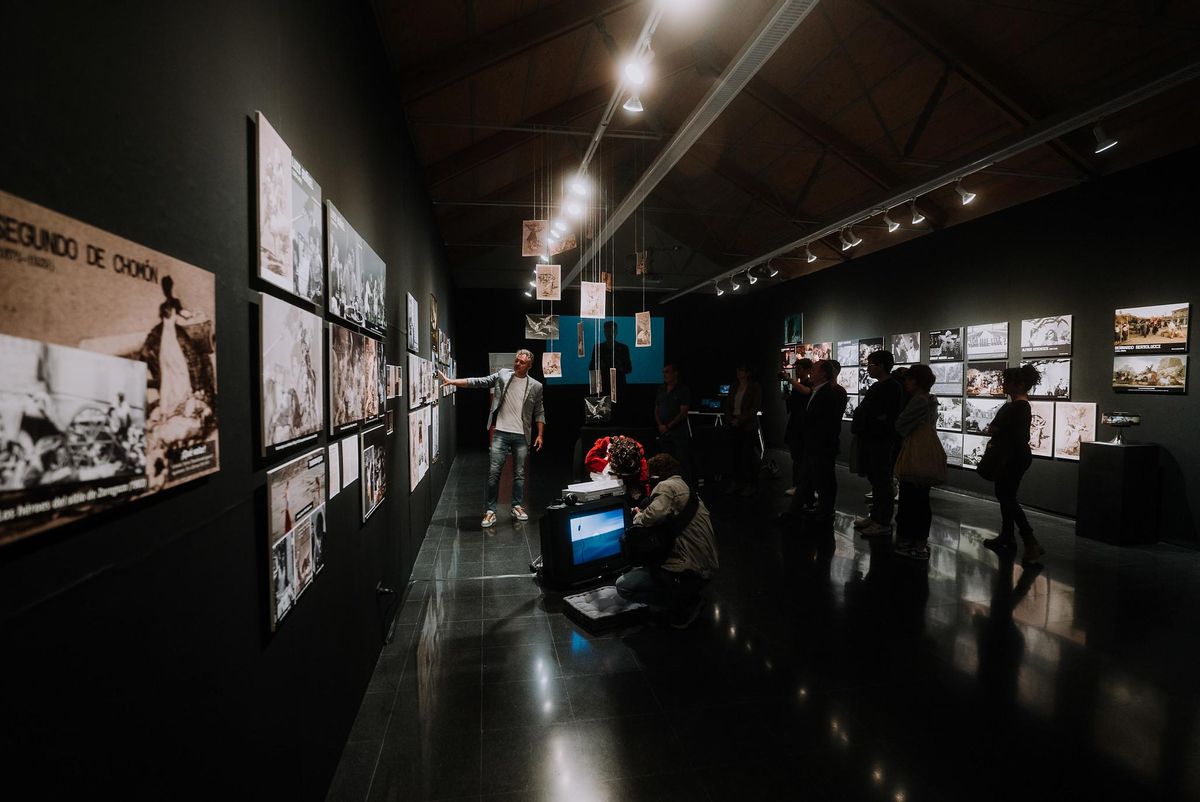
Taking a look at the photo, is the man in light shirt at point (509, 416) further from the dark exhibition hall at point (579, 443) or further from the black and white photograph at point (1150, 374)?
the black and white photograph at point (1150, 374)

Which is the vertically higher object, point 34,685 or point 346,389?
point 346,389

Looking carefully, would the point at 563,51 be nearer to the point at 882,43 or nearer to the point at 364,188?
the point at 364,188

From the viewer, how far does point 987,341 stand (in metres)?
7.35

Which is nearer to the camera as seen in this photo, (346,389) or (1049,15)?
(346,389)

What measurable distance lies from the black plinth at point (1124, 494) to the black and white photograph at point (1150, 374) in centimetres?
59

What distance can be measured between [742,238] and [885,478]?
768 centimetres

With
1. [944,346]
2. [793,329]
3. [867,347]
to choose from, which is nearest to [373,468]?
[944,346]

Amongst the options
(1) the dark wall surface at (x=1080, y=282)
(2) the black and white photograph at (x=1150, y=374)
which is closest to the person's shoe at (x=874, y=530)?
(1) the dark wall surface at (x=1080, y=282)

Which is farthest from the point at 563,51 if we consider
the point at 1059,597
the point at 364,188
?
the point at 1059,597

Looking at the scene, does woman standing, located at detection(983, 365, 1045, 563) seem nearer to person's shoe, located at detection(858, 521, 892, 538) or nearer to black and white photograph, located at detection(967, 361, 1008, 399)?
person's shoe, located at detection(858, 521, 892, 538)

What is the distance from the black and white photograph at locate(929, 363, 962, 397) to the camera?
7.75m

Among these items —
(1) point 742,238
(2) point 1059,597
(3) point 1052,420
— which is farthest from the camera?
(1) point 742,238

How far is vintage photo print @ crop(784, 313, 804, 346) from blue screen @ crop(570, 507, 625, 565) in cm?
851

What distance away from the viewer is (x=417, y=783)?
210cm
